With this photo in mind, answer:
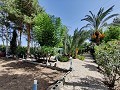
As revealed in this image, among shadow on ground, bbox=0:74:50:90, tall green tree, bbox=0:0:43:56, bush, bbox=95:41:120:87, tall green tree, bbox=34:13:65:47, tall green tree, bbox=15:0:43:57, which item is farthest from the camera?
tall green tree, bbox=15:0:43:57

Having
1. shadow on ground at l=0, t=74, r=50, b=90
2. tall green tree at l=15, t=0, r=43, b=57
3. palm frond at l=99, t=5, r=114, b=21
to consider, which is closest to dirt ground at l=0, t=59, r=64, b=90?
shadow on ground at l=0, t=74, r=50, b=90

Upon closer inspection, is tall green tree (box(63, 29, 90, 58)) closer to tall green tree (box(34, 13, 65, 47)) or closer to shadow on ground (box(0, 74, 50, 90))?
tall green tree (box(34, 13, 65, 47))

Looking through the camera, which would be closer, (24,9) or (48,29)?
(48,29)

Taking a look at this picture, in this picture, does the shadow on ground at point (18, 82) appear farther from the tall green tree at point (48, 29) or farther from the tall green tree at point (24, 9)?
the tall green tree at point (24, 9)

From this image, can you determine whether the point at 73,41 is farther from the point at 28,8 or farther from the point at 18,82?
the point at 18,82

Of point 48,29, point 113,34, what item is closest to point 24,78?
point 48,29

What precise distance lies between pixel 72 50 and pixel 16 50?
8.01 meters

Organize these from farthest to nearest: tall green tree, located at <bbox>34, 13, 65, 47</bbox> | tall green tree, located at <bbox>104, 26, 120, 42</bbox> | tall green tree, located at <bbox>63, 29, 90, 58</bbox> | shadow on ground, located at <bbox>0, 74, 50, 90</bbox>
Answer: tall green tree, located at <bbox>104, 26, 120, 42</bbox> < tall green tree, located at <bbox>63, 29, 90, 58</bbox> < tall green tree, located at <bbox>34, 13, 65, 47</bbox> < shadow on ground, located at <bbox>0, 74, 50, 90</bbox>

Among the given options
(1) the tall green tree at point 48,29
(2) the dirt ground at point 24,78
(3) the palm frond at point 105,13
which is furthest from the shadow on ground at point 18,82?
(3) the palm frond at point 105,13

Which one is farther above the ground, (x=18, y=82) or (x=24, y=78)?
(x=24, y=78)

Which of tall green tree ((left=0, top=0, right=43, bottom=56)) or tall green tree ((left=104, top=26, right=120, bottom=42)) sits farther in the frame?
tall green tree ((left=104, top=26, right=120, bottom=42))

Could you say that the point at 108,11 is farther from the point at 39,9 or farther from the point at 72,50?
the point at 39,9

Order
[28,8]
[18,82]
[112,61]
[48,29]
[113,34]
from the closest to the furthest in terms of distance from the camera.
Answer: [112,61], [18,82], [48,29], [28,8], [113,34]

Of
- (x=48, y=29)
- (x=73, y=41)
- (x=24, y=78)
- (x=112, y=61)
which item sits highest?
(x=48, y=29)
